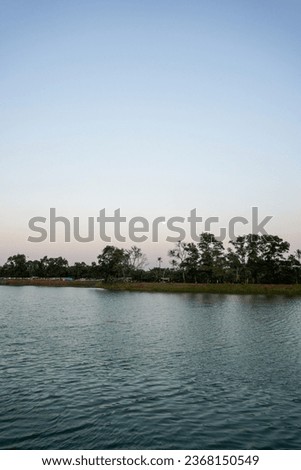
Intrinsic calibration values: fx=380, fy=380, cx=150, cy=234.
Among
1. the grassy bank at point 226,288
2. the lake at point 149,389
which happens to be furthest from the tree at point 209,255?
the lake at point 149,389

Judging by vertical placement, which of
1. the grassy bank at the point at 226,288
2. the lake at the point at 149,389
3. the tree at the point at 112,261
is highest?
the tree at the point at 112,261

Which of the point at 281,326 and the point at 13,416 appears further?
the point at 281,326

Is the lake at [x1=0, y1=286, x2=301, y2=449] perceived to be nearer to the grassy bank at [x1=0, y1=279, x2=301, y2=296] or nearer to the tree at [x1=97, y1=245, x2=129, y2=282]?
the grassy bank at [x1=0, y1=279, x2=301, y2=296]

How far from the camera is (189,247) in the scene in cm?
15175

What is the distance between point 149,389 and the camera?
830 inches

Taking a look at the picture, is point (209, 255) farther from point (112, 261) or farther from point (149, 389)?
point (149, 389)

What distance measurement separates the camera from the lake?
15.1 meters

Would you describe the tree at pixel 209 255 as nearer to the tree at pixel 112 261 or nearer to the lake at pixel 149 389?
the tree at pixel 112 261

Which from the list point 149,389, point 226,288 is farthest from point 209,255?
point 149,389

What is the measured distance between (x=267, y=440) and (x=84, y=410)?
8.22m

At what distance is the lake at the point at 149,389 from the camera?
49.4 ft

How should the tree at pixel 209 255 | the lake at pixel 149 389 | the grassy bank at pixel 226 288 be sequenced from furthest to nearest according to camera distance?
1. the tree at pixel 209 255
2. the grassy bank at pixel 226 288
3. the lake at pixel 149 389

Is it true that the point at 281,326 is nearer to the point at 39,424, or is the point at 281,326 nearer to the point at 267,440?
the point at 267,440
